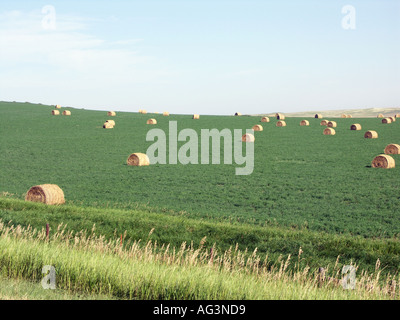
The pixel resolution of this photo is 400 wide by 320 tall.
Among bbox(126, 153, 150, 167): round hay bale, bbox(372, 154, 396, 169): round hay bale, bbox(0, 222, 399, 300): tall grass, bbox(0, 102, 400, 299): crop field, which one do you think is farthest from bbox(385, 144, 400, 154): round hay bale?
bbox(0, 222, 399, 300): tall grass

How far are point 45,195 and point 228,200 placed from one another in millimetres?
9426

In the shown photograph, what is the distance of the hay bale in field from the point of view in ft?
70.5

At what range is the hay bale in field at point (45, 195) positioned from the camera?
21.5 metres

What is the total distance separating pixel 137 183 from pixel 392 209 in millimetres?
15158

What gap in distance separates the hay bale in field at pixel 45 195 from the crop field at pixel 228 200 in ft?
2.68

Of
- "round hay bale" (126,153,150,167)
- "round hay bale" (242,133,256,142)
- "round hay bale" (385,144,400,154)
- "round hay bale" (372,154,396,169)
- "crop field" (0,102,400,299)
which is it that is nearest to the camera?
"crop field" (0,102,400,299)

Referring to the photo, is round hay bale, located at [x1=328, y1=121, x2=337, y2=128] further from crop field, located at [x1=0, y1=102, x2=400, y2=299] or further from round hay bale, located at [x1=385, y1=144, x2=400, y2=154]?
round hay bale, located at [x1=385, y1=144, x2=400, y2=154]

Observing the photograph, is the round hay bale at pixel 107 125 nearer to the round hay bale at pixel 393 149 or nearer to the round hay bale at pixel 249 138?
the round hay bale at pixel 249 138

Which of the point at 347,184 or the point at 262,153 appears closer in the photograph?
the point at 347,184

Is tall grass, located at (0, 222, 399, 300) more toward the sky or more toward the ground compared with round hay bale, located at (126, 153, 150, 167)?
more toward the ground

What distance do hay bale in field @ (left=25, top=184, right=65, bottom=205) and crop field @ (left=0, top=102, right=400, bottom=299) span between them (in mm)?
817
